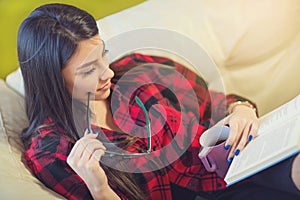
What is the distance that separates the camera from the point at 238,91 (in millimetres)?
1258

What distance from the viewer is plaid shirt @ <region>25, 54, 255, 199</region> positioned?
0.87 m

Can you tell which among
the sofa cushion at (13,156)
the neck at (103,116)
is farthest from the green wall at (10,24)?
the neck at (103,116)

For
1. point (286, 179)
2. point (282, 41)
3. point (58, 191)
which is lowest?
point (58, 191)

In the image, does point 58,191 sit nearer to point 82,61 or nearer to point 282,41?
point 82,61

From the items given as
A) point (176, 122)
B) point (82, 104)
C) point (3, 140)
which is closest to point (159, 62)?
point (176, 122)

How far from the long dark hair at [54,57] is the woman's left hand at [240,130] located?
20 cm

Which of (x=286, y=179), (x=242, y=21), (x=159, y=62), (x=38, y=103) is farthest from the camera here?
(x=242, y=21)

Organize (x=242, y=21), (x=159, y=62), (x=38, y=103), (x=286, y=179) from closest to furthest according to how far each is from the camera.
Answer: (x=286, y=179) < (x=38, y=103) < (x=159, y=62) < (x=242, y=21)

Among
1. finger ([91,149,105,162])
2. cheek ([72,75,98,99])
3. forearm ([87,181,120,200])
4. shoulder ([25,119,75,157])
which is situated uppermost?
cheek ([72,75,98,99])

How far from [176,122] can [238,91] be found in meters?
0.32

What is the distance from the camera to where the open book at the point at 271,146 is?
73cm

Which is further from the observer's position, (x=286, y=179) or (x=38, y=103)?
(x=38, y=103)

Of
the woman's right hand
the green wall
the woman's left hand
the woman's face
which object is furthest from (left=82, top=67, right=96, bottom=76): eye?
the green wall

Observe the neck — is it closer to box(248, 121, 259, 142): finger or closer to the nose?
the nose
